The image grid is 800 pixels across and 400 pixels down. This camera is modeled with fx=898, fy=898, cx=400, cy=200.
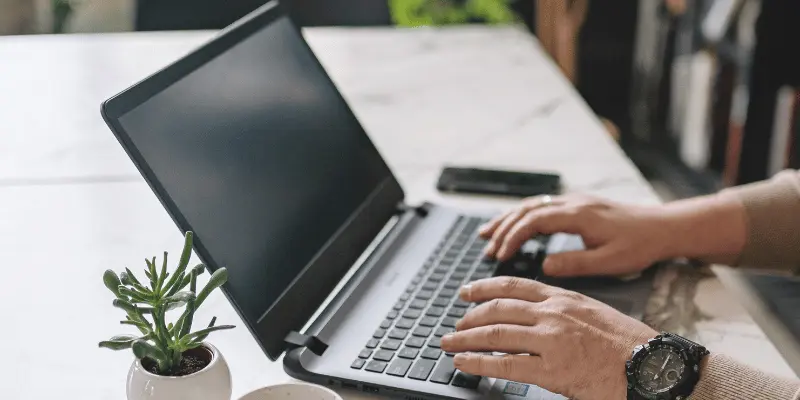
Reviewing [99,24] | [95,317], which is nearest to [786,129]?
[95,317]

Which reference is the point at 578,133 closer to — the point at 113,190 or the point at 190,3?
the point at 113,190

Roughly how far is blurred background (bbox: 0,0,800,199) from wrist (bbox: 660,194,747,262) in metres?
1.32

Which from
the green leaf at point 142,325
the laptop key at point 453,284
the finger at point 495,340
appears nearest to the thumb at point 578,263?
the laptop key at point 453,284

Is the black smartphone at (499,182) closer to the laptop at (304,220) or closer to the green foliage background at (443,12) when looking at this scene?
the laptop at (304,220)

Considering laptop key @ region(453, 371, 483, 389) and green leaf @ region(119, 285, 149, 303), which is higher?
green leaf @ region(119, 285, 149, 303)

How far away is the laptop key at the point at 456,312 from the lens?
3.15 feet

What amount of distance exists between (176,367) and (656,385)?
0.43 m

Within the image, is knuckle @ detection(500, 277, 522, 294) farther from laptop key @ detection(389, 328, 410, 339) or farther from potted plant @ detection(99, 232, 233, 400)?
potted plant @ detection(99, 232, 233, 400)

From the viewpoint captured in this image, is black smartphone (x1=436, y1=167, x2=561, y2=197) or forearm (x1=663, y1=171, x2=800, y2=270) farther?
black smartphone (x1=436, y1=167, x2=561, y2=197)

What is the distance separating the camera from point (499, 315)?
0.88 meters

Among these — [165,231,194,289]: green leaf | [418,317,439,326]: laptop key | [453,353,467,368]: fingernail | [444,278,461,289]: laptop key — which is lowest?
[444,278,461,289]: laptop key

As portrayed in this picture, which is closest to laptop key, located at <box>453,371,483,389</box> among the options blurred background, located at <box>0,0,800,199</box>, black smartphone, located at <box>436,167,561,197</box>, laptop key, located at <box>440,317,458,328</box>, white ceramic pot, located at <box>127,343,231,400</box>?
laptop key, located at <box>440,317,458,328</box>

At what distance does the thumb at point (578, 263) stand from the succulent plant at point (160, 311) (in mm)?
465

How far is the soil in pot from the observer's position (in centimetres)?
73
